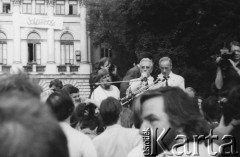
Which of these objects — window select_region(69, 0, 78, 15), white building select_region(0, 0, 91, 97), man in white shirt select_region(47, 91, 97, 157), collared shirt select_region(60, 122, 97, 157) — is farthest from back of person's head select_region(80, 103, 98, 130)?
window select_region(69, 0, 78, 15)

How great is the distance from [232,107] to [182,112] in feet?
2.39

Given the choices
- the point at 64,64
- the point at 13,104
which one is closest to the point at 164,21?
the point at 64,64

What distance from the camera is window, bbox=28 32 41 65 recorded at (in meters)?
46.0

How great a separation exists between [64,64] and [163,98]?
43.9 m

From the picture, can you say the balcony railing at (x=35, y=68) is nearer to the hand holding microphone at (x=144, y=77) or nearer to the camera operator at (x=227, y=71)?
the hand holding microphone at (x=144, y=77)

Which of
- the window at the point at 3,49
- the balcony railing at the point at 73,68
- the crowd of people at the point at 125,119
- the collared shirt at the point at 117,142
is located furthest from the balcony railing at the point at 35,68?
the collared shirt at the point at 117,142

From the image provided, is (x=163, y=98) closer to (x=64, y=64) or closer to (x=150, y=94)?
(x=150, y=94)

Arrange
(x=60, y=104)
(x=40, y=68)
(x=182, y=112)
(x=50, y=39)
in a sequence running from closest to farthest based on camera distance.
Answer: (x=182, y=112) → (x=60, y=104) → (x=40, y=68) → (x=50, y=39)

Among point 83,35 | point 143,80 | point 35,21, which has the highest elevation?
point 35,21

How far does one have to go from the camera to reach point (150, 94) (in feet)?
9.96

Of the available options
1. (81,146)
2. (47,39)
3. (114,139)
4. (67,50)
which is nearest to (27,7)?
(47,39)

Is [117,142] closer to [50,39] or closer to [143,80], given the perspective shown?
[143,80]

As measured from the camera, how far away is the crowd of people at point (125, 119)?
135 cm

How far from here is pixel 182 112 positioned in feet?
9.52
